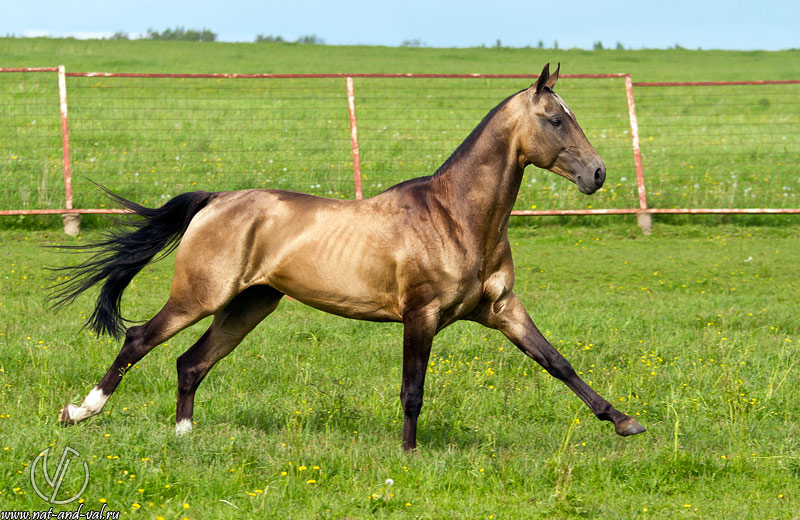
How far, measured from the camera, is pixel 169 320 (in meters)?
5.52

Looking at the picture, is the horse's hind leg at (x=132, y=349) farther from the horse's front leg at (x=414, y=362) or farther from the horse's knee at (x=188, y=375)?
the horse's front leg at (x=414, y=362)

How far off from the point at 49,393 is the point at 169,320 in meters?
1.15

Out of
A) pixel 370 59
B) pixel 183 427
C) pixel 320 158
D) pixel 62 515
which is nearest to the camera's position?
pixel 62 515

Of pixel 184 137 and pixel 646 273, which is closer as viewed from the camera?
pixel 646 273

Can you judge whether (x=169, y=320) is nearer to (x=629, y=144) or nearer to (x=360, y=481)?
(x=360, y=481)

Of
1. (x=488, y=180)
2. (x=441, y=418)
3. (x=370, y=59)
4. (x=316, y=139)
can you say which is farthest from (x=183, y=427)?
(x=370, y=59)

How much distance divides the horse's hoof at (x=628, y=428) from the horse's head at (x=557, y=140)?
1.26 metres

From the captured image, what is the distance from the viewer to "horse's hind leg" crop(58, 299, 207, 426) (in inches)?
214

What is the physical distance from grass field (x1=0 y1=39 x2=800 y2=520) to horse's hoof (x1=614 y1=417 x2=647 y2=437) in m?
0.13

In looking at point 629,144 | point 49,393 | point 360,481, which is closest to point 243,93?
point 629,144

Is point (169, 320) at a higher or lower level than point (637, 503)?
higher

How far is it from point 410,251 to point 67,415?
2176mm

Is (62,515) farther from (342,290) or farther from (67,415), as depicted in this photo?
(342,290)

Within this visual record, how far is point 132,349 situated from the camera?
18.3ft
